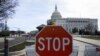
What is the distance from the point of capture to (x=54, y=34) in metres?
5.68

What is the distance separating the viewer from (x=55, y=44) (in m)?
5.64

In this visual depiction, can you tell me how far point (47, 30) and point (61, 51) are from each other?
416 mm

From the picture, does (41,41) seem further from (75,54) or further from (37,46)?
(75,54)

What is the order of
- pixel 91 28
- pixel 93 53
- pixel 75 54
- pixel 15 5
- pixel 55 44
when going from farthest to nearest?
pixel 91 28 < pixel 15 5 < pixel 75 54 < pixel 93 53 < pixel 55 44

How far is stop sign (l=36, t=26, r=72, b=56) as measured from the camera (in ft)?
18.6

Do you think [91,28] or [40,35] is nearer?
[40,35]

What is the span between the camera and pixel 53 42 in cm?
566

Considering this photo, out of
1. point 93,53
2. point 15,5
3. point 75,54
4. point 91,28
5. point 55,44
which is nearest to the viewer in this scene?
point 55,44

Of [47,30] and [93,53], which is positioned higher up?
[47,30]

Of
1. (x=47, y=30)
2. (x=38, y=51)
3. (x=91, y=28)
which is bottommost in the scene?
(x=91, y=28)

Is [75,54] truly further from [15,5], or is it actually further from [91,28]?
[91,28]

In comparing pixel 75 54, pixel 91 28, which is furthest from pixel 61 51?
pixel 91 28

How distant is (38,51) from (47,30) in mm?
384

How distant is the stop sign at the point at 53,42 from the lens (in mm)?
5660
